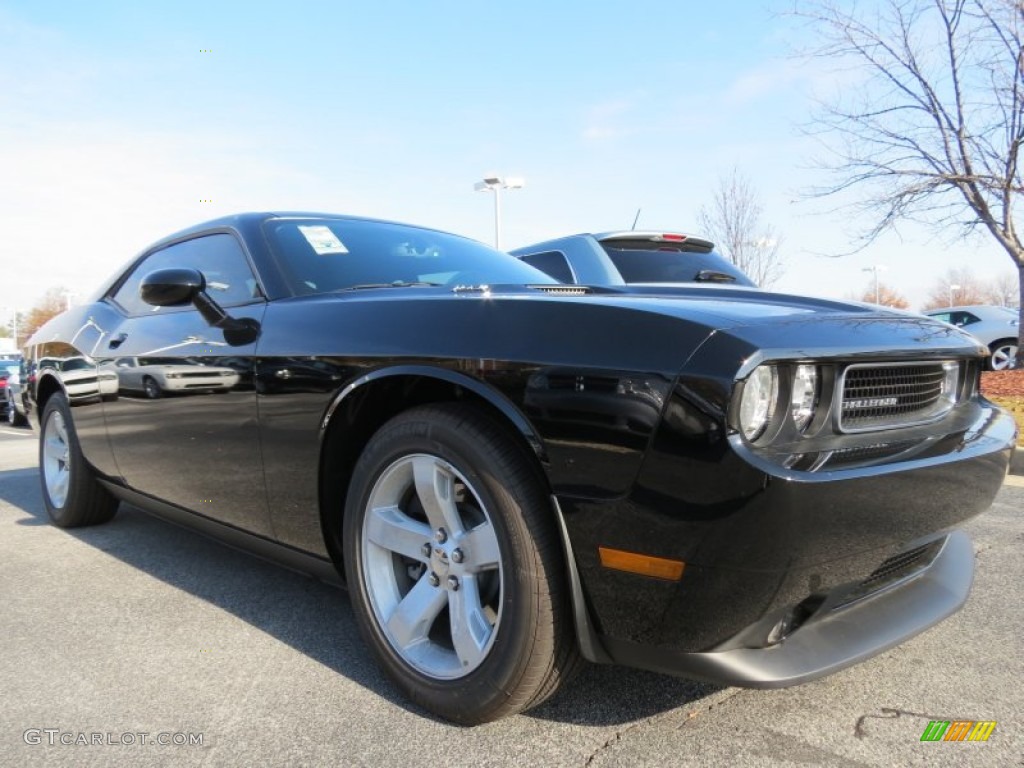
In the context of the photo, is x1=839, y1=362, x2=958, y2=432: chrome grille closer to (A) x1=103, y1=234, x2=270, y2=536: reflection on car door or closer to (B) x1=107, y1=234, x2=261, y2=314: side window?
(A) x1=103, y1=234, x2=270, y2=536: reflection on car door

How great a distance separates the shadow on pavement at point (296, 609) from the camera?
201cm

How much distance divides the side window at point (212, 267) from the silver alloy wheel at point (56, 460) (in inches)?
34.8

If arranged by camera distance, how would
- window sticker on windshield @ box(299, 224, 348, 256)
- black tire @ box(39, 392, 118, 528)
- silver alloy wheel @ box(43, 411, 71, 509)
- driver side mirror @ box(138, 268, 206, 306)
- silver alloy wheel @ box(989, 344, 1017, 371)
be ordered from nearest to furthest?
driver side mirror @ box(138, 268, 206, 306) → window sticker on windshield @ box(299, 224, 348, 256) → black tire @ box(39, 392, 118, 528) → silver alloy wheel @ box(43, 411, 71, 509) → silver alloy wheel @ box(989, 344, 1017, 371)

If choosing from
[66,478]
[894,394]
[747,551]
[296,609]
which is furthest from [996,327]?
[66,478]

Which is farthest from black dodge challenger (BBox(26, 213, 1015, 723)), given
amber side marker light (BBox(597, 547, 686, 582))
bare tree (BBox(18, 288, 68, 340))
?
bare tree (BBox(18, 288, 68, 340))

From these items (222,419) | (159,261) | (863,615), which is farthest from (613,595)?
(159,261)

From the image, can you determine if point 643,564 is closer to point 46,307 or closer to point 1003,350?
point 1003,350

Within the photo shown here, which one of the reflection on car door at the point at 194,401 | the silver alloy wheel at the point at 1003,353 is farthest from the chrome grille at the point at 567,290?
the silver alloy wheel at the point at 1003,353

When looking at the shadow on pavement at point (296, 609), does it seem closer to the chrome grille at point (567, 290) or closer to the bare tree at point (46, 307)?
the chrome grille at point (567, 290)

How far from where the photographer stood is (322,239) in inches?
112

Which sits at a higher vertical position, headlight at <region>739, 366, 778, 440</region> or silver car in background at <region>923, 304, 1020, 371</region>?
headlight at <region>739, 366, 778, 440</region>

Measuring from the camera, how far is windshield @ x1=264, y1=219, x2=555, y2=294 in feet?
8.78

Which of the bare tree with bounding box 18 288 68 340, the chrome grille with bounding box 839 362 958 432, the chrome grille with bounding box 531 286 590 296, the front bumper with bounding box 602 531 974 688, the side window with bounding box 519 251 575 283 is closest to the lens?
the front bumper with bounding box 602 531 974 688

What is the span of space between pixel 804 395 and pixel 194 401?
2.08 meters
